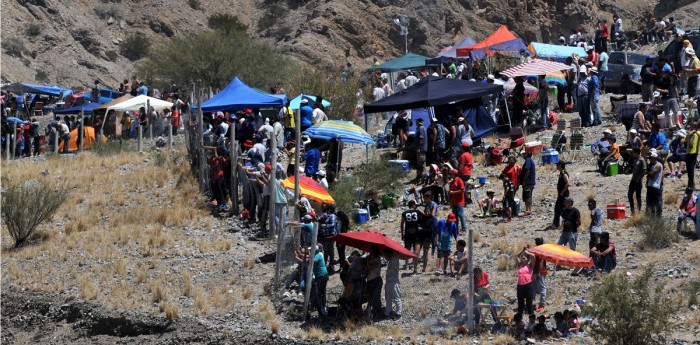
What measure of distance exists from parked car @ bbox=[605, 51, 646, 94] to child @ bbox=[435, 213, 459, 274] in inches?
625

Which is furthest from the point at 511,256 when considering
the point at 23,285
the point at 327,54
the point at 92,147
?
the point at 327,54

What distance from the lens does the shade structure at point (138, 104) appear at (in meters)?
36.9

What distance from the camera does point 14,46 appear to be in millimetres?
56188

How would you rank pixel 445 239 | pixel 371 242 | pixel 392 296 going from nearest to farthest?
pixel 371 242 → pixel 392 296 → pixel 445 239

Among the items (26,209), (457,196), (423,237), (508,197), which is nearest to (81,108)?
(26,209)

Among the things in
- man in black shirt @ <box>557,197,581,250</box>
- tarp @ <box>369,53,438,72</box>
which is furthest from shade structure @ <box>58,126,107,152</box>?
man in black shirt @ <box>557,197,581,250</box>

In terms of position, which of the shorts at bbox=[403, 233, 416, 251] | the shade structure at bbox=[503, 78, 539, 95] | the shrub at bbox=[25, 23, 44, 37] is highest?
the shrub at bbox=[25, 23, 44, 37]

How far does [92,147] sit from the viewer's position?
36.5 metres

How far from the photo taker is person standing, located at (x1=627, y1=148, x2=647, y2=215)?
22903 millimetres

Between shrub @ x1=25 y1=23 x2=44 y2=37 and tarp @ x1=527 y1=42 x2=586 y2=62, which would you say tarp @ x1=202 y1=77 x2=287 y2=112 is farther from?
shrub @ x1=25 y1=23 x2=44 y2=37

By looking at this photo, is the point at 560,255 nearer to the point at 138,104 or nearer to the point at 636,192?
the point at 636,192

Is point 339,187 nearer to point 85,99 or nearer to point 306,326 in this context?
point 306,326

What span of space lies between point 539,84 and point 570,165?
462cm

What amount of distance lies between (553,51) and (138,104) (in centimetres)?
1363
